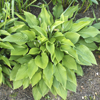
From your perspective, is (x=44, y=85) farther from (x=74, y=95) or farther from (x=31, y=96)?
(x=74, y=95)

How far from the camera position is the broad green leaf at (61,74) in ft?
5.96

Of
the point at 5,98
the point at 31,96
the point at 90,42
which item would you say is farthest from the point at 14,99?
the point at 90,42

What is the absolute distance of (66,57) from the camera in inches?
77.2

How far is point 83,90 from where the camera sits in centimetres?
239

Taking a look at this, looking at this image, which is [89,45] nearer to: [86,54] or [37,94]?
[86,54]

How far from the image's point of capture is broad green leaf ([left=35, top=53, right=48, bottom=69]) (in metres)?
1.74

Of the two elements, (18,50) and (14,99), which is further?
(14,99)

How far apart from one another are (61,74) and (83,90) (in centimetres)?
92

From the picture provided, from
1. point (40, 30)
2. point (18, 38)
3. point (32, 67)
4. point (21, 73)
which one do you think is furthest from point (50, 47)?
point (21, 73)

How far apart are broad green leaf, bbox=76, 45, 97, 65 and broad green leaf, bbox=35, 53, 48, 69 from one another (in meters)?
0.61

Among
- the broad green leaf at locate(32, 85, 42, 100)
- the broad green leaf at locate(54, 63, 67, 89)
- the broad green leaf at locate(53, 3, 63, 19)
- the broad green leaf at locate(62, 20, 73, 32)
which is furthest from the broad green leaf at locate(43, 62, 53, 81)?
the broad green leaf at locate(53, 3, 63, 19)

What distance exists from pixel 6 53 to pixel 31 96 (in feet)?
3.52

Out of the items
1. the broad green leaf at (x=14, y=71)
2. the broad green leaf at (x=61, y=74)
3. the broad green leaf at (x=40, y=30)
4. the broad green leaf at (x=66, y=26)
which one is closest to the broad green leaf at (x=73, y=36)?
the broad green leaf at (x=66, y=26)

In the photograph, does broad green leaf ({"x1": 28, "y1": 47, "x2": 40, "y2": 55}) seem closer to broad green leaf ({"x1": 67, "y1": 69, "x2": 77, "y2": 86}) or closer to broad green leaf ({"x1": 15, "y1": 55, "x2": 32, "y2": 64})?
broad green leaf ({"x1": 15, "y1": 55, "x2": 32, "y2": 64})
